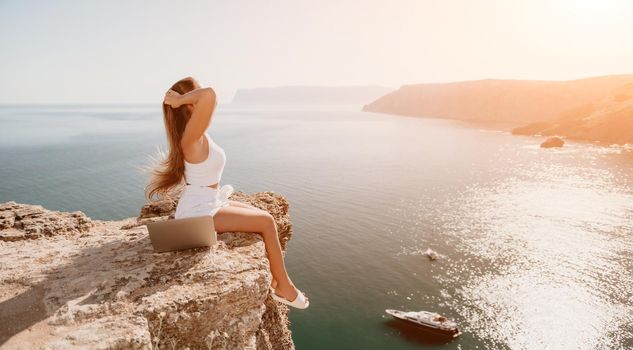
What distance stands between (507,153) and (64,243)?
125330mm

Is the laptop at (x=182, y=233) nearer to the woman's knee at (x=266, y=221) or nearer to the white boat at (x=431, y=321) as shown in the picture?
the woman's knee at (x=266, y=221)

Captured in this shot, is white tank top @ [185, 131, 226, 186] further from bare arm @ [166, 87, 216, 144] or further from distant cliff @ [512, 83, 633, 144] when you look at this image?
distant cliff @ [512, 83, 633, 144]

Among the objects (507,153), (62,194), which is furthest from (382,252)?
(507,153)

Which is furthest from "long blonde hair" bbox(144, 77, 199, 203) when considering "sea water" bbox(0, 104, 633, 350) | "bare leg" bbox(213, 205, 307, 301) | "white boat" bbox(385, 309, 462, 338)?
"white boat" bbox(385, 309, 462, 338)

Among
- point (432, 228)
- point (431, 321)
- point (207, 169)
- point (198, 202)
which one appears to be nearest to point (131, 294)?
point (198, 202)

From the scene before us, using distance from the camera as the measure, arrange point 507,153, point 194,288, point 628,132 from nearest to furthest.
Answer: point 194,288
point 507,153
point 628,132

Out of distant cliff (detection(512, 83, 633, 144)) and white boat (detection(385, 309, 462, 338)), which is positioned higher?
distant cliff (detection(512, 83, 633, 144))

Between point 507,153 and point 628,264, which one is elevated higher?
point 507,153

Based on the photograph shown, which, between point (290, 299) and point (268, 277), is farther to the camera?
point (290, 299)

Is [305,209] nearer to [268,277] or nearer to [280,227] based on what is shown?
[280,227]

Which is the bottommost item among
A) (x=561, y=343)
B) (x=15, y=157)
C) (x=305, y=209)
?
(x=561, y=343)

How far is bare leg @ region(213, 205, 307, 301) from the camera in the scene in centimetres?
717

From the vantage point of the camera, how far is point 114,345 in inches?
188

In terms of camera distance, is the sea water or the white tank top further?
the sea water
